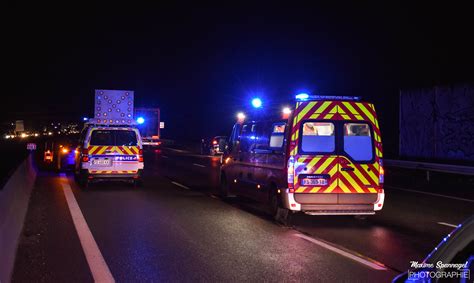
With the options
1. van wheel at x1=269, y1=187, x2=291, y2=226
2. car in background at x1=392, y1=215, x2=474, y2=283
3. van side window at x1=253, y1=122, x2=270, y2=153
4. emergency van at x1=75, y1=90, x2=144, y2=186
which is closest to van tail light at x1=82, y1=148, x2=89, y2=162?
emergency van at x1=75, y1=90, x2=144, y2=186

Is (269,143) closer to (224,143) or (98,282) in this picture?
(224,143)

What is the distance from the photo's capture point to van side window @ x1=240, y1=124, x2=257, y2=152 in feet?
38.3

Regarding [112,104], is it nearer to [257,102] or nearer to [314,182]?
[257,102]

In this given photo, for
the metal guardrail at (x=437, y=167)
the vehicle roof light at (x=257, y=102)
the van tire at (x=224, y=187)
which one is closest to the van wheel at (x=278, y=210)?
the vehicle roof light at (x=257, y=102)

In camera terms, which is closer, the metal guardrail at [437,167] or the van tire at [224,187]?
the van tire at [224,187]

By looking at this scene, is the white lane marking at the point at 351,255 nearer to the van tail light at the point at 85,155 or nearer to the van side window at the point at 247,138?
the van side window at the point at 247,138

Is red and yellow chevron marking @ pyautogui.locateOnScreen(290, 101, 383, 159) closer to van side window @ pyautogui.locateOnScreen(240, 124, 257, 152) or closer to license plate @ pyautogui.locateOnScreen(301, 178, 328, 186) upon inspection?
license plate @ pyautogui.locateOnScreen(301, 178, 328, 186)

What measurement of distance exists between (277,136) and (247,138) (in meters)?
1.95

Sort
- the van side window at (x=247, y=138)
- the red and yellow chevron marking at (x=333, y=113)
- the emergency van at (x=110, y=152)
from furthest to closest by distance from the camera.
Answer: the emergency van at (x=110, y=152) → the van side window at (x=247, y=138) → the red and yellow chevron marking at (x=333, y=113)

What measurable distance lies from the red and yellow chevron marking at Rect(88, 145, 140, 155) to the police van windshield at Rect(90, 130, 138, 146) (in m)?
0.16

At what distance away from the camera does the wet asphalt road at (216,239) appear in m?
6.56

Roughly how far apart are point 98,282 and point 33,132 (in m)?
165

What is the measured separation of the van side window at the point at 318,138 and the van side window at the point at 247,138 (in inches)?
79.4

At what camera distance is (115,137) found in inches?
635
